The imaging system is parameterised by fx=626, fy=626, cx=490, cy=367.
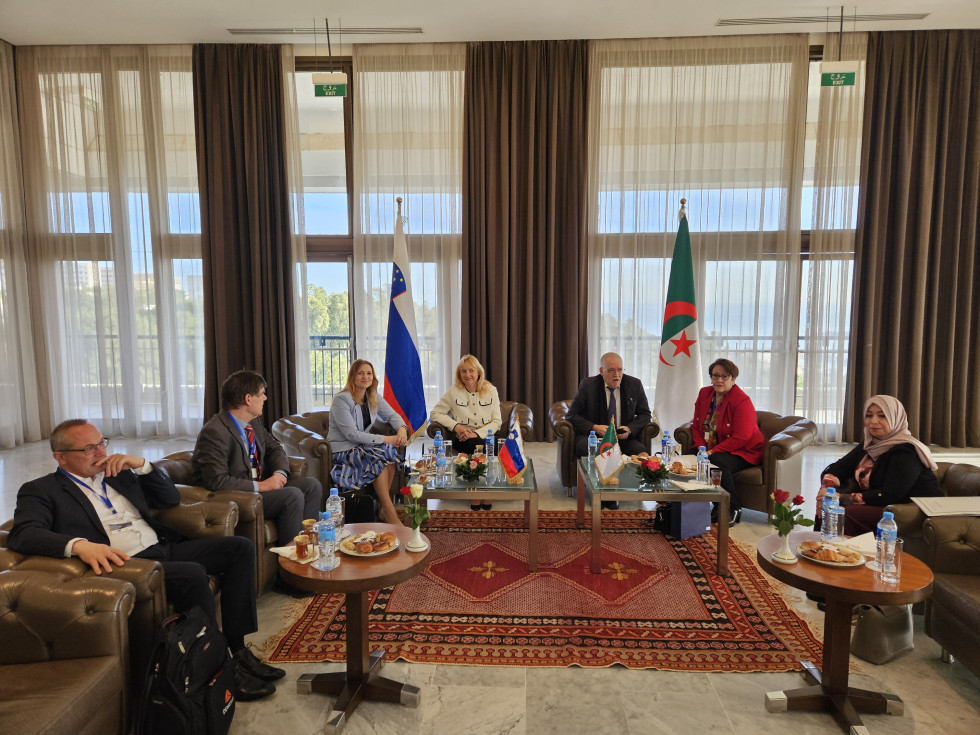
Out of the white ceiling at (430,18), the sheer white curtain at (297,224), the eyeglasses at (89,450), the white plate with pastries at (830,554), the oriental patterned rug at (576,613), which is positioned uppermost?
the white ceiling at (430,18)

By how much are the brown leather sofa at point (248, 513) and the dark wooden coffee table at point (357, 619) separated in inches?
25.6

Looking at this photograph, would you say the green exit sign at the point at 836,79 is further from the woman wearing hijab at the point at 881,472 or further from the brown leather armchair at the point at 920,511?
the brown leather armchair at the point at 920,511

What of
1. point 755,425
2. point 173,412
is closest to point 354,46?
point 173,412

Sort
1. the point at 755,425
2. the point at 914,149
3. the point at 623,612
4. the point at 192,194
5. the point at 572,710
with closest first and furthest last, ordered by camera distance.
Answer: the point at 572,710 < the point at 623,612 < the point at 755,425 < the point at 914,149 < the point at 192,194

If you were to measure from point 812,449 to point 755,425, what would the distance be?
2.66 metres

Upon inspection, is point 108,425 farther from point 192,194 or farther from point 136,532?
point 136,532

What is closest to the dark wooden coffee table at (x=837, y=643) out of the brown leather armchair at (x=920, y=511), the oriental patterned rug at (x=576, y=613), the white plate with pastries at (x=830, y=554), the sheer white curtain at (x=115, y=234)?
the white plate with pastries at (x=830, y=554)

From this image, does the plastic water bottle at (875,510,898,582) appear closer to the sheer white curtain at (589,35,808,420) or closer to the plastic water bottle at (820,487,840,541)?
the plastic water bottle at (820,487,840,541)

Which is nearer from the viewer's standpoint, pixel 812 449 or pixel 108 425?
pixel 812 449

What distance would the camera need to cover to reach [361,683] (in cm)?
249

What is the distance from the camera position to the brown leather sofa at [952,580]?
8.20 ft

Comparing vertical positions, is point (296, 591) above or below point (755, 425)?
below

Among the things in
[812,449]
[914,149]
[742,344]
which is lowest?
[812,449]

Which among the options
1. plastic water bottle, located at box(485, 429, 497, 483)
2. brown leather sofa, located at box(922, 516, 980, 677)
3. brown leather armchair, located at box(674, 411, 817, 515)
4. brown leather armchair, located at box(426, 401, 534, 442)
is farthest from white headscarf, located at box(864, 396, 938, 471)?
brown leather armchair, located at box(426, 401, 534, 442)
